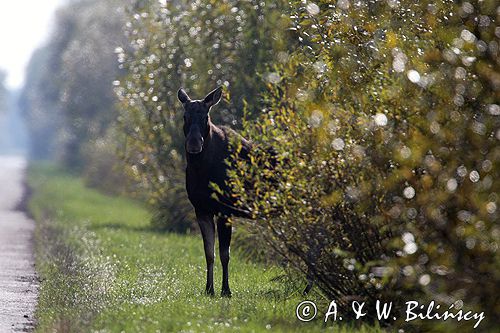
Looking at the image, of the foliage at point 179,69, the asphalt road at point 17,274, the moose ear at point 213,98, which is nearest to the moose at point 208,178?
the moose ear at point 213,98

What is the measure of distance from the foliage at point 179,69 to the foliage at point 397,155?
8.61m

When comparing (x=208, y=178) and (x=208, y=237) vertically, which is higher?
(x=208, y=178)

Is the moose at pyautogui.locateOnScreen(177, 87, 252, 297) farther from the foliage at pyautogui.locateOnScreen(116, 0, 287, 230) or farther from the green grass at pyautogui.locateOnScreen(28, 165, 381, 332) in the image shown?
the foliage at pyautogui.locateOnScreen(116, 0, 287, 230)

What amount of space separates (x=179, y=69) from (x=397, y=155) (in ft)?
53.1

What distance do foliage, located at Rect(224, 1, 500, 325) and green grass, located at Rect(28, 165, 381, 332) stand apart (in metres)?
1.00

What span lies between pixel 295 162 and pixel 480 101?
2.54 meters

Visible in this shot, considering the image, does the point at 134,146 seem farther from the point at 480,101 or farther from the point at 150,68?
the point at 480,101

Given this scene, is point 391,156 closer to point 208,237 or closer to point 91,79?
point 208,237

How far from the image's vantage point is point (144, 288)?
14523 millimetres

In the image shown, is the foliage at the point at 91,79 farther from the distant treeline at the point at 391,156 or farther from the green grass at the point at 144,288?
the distant treeline at the point at 391,156

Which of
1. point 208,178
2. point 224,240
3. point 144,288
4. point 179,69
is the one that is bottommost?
point 144,288

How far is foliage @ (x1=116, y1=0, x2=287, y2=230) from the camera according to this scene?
21.9 m

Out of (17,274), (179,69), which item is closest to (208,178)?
(17,274)

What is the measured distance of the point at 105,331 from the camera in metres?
10.7
